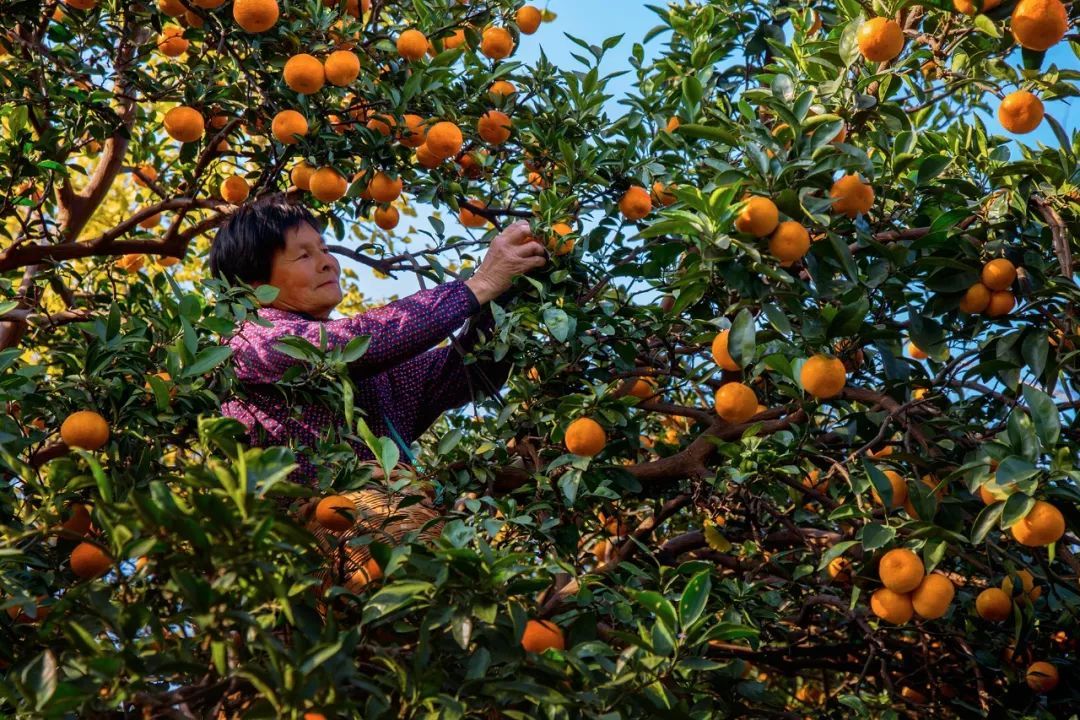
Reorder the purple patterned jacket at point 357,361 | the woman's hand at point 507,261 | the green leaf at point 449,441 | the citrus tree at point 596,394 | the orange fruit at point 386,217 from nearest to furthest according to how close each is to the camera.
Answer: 1. the citrus tree at point 596,394
2. the green leaf at point 449,441
3. the purple patterned jacket at point 357,361
4. the woman's hand at point 507,261
5. the orange fruit at point 386,217

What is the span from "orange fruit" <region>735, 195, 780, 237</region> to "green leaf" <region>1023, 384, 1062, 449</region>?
53cm

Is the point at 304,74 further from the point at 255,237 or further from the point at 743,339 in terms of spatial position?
the point at 743,339

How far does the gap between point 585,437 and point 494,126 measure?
111 centimetres

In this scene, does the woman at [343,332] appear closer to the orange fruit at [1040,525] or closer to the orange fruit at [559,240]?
the orange fruit at [559,240]

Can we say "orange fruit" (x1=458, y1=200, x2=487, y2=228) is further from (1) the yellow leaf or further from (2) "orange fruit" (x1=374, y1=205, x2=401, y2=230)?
(1) the yellow leaf

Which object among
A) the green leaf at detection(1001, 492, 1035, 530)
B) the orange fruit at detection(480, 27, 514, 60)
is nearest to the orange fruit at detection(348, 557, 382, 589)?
the green leaf at detection(1001, 492, 1035, 530)

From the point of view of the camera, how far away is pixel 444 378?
3328mm

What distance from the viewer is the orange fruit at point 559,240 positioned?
9.49 ft

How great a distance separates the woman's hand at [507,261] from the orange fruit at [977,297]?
98 centimetres

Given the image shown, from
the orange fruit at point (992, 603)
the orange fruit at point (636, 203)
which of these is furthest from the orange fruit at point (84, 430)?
the orange fruit at point (992, 603)

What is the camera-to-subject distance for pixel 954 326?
2572 mm

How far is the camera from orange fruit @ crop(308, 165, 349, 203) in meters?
3.13

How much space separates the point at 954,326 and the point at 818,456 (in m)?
0.40

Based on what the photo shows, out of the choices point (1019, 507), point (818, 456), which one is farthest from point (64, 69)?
point (1019, 507)
